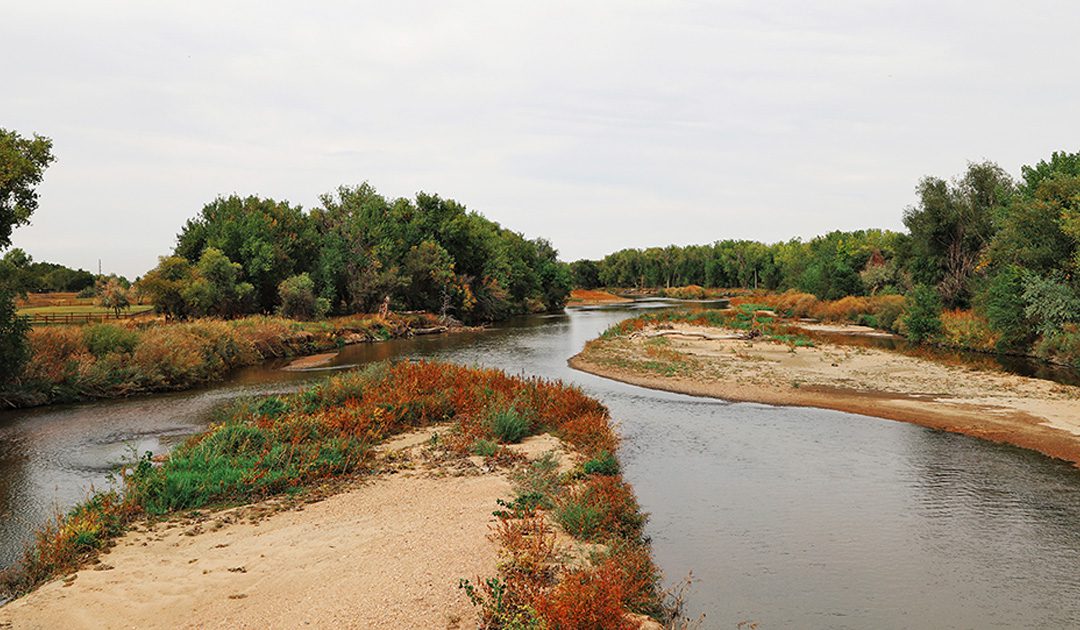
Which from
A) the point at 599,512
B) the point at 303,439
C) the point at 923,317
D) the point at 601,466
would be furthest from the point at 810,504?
the point at 923,317

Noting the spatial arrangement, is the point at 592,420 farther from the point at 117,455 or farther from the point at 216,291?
the point at 216,291

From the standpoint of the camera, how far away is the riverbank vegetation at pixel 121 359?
2631 centimetres

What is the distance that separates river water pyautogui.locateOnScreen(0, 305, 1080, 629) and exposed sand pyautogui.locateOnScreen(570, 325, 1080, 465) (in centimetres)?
180

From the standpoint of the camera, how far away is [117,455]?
1850cm

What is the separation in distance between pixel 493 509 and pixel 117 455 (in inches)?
492

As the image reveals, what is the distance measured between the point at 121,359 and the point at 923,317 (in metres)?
53.3

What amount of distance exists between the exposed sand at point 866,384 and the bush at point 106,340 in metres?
23.5

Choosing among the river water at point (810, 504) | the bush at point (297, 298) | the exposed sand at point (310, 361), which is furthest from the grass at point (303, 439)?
the bush at point (297, 298)

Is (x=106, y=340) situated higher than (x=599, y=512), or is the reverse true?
(x=106, y=340)

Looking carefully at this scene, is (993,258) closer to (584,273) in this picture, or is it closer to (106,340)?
(106,340)

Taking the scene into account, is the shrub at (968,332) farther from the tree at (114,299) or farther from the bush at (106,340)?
the tree at (114,299)

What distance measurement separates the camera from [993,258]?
148 ft

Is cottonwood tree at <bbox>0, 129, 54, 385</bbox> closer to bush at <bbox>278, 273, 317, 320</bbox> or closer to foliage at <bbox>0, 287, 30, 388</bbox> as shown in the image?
foliage at <bbox>0, 287, 30, 388</bbox>

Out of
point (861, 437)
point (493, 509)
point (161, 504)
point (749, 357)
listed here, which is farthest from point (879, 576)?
point (749, 357)
